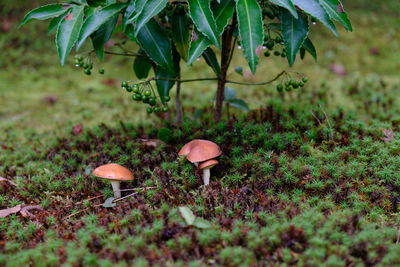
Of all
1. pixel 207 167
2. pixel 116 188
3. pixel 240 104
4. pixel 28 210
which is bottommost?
pixel 28 210

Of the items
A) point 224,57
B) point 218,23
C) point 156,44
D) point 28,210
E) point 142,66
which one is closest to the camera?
point 218,23

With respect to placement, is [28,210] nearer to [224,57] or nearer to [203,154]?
[203,154]

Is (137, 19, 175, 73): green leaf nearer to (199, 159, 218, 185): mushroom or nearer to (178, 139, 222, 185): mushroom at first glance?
(178, 139, 222, 185): mushroom

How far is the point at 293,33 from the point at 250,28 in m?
0.51

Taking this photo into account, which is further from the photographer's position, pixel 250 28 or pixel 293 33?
pixel 293 33

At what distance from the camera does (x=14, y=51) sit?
6.45m

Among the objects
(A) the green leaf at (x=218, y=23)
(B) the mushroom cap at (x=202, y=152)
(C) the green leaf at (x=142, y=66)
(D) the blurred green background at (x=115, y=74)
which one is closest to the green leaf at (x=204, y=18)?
(A) the green leaf at (x=218, y=23)

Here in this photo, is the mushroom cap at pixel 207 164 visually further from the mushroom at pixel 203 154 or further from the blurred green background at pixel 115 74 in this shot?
the blurred green background at pixel 115 74

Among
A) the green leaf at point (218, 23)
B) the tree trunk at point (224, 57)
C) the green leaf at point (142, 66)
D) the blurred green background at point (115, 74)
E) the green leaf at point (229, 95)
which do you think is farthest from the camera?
the blurred green background at point (115, 74)

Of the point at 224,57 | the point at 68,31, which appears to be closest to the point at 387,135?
the point at 224,57

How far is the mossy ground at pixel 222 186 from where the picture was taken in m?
2.02

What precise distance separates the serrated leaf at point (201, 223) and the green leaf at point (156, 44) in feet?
4.04

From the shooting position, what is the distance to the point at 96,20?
2488mm

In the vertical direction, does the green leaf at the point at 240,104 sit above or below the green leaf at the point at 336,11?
below
